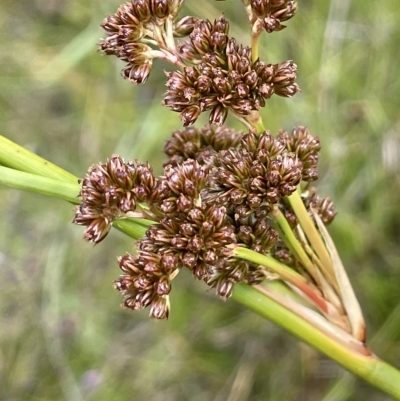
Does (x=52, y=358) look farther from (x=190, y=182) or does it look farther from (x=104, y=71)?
(x=190, y=182)

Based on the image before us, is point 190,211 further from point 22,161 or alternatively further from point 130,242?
point 130,242

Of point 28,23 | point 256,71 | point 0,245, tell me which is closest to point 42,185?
point 256,71

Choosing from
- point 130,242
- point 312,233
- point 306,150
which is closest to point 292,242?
point 312,233

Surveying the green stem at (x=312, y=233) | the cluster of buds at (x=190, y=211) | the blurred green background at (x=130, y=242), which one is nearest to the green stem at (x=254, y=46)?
the cluster of buds at (x=190, y=211)

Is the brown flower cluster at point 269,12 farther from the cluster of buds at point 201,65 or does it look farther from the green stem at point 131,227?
the green stem at point 131,227

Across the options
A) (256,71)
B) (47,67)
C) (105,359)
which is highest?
(256,71)

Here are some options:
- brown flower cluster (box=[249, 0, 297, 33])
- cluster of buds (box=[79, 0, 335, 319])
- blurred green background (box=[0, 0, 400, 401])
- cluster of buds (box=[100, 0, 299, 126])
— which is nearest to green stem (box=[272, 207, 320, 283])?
cluster of buds (box=[79, 0, 335, 319])
